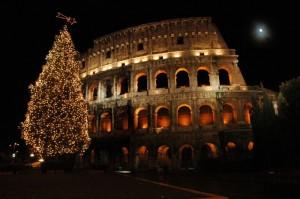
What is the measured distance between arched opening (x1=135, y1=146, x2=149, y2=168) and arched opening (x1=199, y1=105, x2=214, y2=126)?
24.3 feet

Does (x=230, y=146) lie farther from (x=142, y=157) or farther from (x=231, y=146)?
(x=142, y=157)

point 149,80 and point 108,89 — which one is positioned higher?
point 108,89

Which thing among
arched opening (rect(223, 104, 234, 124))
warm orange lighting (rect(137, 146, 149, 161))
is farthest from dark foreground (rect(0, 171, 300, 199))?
warm orange lighting (rect(137, 146, 149, 161))

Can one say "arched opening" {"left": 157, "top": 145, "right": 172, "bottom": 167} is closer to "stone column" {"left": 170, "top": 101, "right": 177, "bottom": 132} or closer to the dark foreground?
"stone column" {"left": 170, "top": 101, "right": 177, "bottom": 132}

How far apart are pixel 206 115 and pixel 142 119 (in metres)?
7.66

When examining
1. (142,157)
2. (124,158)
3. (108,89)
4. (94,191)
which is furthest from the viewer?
(108,89)

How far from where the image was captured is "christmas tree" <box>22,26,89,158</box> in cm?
2245

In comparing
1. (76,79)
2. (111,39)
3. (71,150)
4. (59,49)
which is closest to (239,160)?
(71,150)

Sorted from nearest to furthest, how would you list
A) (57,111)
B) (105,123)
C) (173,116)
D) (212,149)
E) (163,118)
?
1. (57,111)
2. (173,116)
3. (212,149)
4. (163,118)
5. (105,123)

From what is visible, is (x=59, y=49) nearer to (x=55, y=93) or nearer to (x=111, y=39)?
(x=55, y=93)

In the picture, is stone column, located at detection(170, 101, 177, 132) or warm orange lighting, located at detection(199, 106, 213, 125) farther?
warm orange lighting, located at detection(199, 106, 213, 125)

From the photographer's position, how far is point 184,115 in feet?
103

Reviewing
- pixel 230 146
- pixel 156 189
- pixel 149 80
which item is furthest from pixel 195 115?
pixel 156 189

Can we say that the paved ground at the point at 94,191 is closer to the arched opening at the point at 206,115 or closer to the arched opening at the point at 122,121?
the arched opening at the point at 206,115
